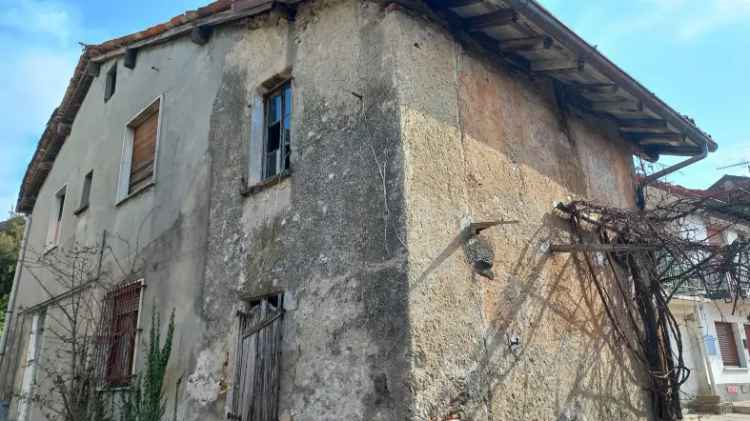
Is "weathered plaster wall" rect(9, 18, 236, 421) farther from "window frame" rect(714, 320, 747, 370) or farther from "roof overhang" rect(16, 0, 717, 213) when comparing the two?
"window frame" rect(714, 320, 747, 370)

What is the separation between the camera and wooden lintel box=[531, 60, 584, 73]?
6.57m

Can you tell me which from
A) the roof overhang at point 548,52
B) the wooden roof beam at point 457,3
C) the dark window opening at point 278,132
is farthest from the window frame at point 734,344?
the dark window opening at point 278,132

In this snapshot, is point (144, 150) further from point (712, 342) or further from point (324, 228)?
point (712, 342)

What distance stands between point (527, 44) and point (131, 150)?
6.64 m

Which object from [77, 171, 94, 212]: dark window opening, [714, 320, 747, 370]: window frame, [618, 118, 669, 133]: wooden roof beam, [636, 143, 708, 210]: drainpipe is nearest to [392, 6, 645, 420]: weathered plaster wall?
[618, 118, 669, 133]: wooden roof beam

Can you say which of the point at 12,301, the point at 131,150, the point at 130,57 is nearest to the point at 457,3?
the point at 131,150

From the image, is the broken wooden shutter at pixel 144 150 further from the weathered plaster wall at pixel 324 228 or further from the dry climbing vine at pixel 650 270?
the dry climbing vine at pixel 650 270

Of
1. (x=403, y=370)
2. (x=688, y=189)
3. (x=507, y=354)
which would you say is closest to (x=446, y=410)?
(x=403, y=370)

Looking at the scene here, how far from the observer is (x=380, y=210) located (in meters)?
4.91

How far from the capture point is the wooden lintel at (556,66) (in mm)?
6574

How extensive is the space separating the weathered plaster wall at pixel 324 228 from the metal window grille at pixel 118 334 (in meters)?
1.90

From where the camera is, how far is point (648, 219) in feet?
23.2

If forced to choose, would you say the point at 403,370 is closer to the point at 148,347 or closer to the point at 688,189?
the point at 148,347

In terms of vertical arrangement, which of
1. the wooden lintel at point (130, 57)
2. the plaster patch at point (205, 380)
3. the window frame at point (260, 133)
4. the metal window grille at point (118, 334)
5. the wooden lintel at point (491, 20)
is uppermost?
the wooden lintel at point (130, 57)
